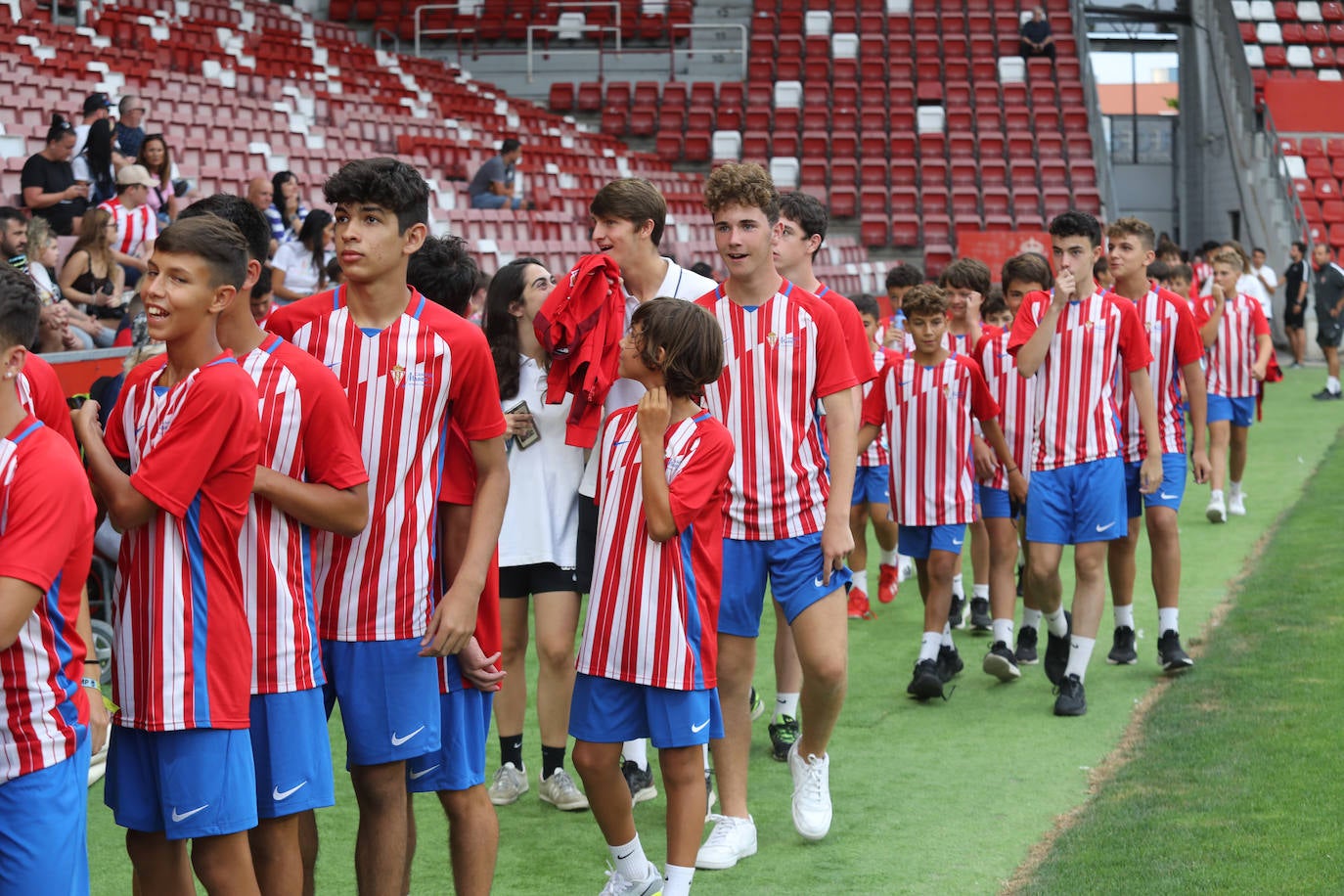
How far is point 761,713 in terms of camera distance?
6.70m

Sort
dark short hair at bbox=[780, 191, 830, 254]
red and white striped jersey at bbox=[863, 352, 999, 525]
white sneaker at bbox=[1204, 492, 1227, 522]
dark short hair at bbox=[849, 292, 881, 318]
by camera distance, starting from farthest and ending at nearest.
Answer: white sneaker at bbox=[1204, 492, 1227, 522] < dark short hair at bbox=[849, 292, 881, 318] < red and white striped jersey at bbox=[863, 352, 999, 525] < dark short hair at bbox=[780, 191, 830, 254]

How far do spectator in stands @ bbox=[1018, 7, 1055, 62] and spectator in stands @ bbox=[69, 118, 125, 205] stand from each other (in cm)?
1938

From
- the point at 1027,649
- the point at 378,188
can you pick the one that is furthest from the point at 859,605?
the point at 378,188

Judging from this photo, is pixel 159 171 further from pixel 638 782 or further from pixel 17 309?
pixel 17 309

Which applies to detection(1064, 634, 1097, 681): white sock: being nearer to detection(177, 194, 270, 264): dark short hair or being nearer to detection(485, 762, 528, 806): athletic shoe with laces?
detection(485, 762, 528, 806): athletic shoe with laces

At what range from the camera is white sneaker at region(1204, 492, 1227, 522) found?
37.0ft

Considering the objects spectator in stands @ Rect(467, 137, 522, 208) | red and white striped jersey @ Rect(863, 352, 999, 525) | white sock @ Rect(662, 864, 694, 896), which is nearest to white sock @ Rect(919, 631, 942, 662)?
red and white striped jersey @ Rect(863, 352, 999, 525)

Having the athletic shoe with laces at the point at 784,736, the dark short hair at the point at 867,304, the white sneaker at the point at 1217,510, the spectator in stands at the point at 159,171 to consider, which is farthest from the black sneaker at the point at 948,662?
the spectator in stands at the point at 159,171

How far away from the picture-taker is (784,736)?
590cm

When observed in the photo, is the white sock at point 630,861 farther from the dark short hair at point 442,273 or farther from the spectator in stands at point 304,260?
the spectator in stands at point 304,260

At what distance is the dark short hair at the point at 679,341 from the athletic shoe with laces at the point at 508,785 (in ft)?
6.31

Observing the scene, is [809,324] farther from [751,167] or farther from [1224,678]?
[1224,678]

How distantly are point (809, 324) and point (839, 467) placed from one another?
456mm

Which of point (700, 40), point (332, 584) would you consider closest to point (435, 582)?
point (332, 584)
